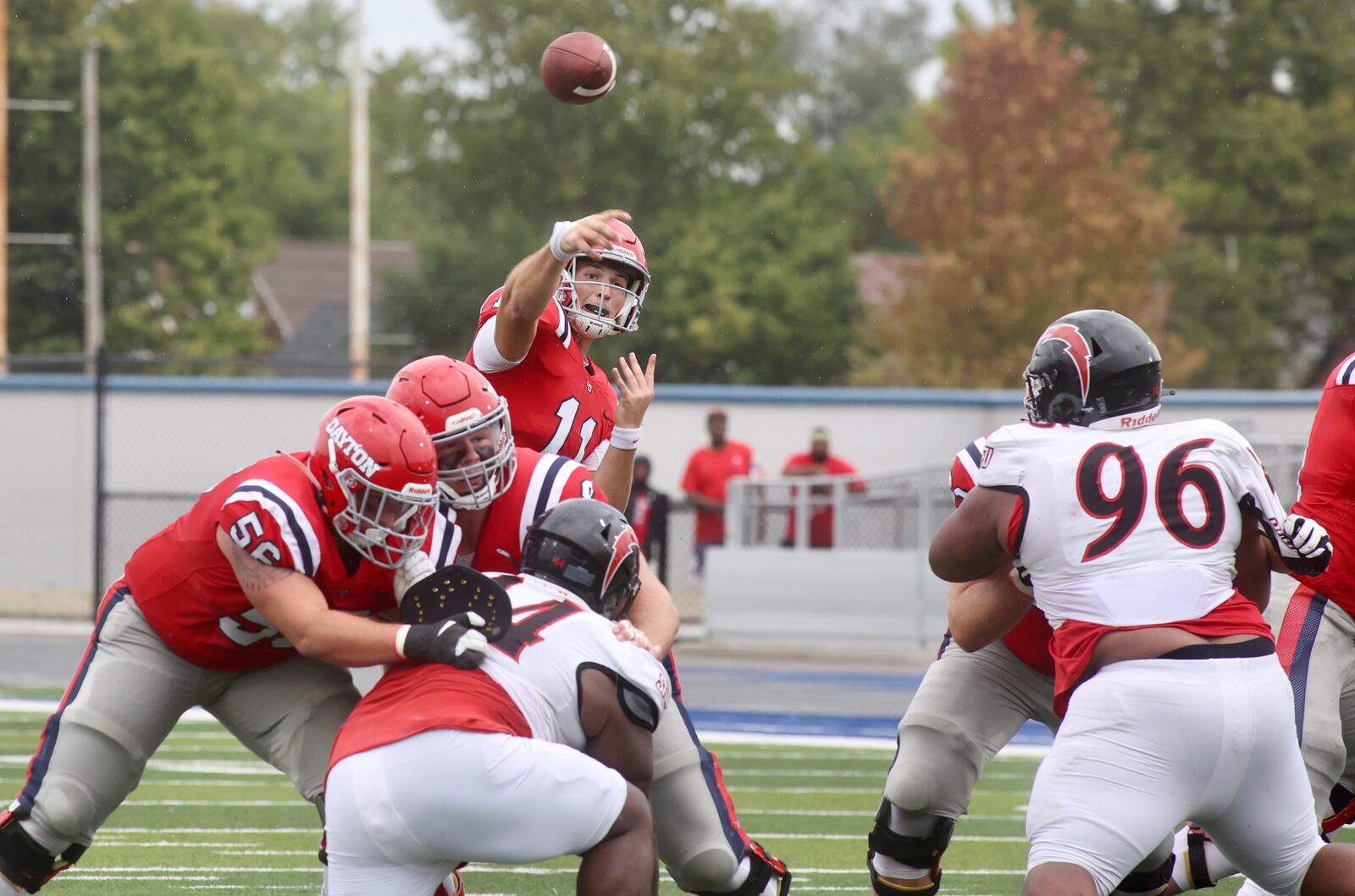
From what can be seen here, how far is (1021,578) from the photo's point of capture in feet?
12.9

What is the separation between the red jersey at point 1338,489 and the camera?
4.55 meters

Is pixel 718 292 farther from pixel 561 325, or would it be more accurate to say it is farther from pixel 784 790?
pixel 561 325

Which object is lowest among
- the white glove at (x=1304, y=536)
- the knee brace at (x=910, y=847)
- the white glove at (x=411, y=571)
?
the knee brace at (x=910, y=847)

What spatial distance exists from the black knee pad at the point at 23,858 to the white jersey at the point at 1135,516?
242 centimetres

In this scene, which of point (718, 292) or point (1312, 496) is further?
point (718, 292)

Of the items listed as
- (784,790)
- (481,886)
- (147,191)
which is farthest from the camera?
(147,191)

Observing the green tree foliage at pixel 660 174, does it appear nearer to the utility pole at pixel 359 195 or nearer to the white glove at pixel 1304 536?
the utility pole at pixel 359 195

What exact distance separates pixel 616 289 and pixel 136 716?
176cm

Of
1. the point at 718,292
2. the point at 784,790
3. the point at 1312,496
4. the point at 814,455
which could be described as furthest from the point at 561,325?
the point at 718,292

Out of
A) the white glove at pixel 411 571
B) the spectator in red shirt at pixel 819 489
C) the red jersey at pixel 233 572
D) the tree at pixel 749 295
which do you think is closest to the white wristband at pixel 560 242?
the red jersey at pixel 233 572

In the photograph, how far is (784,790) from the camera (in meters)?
7.61

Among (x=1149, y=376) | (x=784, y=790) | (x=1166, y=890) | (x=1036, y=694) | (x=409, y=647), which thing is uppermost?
(x=1149, y=376)

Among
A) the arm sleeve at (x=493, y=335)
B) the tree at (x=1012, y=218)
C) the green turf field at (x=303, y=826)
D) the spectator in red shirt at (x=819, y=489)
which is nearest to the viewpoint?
the arm sleeve at (x=493, y=335)

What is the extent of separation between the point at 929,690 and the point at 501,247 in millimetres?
27346
